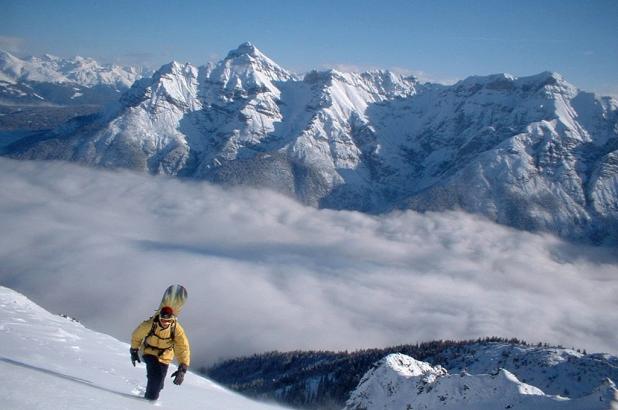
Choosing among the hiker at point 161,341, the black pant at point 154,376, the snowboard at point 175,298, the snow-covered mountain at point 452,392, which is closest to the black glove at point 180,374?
the hiker at point 161,341

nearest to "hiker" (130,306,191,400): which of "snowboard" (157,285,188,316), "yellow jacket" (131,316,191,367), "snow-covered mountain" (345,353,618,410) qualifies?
"yellow jacket" (131,316,191,367)

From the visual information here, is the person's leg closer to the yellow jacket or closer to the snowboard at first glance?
the yellow jacket

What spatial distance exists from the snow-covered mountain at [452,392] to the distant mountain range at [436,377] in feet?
0.18

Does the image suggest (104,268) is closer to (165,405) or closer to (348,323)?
(348,323)

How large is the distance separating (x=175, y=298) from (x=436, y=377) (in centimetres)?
3455

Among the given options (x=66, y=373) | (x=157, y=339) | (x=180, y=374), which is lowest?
(x=66, y=373)

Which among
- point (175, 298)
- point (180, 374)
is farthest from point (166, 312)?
point (180, 374)

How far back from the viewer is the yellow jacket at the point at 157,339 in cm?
1198

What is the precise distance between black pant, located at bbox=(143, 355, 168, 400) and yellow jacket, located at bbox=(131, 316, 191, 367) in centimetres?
18

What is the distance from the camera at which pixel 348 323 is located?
561 feet

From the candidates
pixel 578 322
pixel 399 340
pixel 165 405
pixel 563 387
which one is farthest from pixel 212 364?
pixel 578 322

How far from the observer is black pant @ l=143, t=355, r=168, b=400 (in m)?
11.2

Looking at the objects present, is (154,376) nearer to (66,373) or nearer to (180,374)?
(180,374)

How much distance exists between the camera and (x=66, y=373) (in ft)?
37.1
